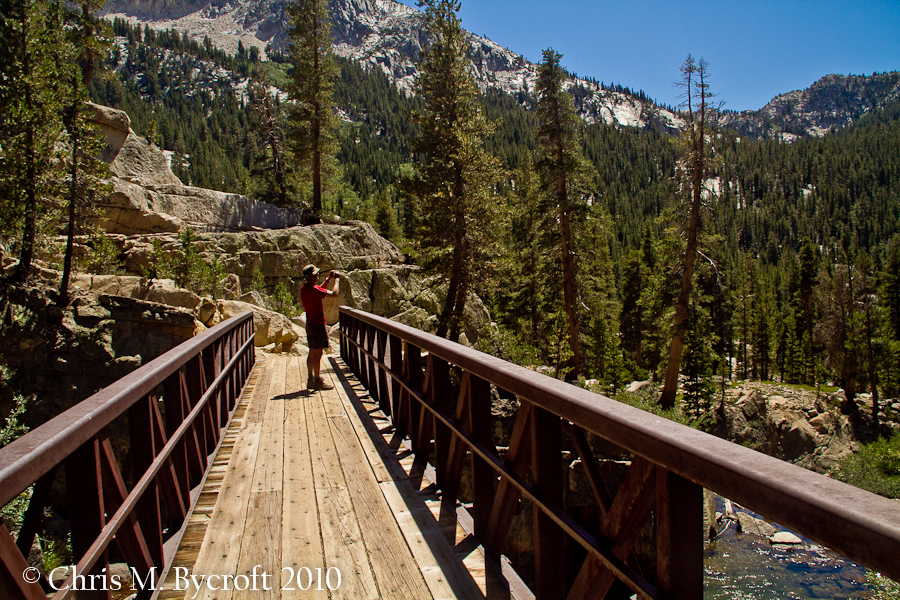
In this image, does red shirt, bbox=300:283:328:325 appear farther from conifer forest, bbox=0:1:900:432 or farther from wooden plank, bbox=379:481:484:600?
conifer forest, bbox=0:1:900:432

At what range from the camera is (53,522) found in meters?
11.0

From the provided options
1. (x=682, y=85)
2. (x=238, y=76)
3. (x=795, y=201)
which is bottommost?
(x=682, y=85)

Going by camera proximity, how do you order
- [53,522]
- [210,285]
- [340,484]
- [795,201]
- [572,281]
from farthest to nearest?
[795,201] < [572,281] < [210,285] < [53,522] < [340,484]

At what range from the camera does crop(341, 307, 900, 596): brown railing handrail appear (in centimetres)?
87

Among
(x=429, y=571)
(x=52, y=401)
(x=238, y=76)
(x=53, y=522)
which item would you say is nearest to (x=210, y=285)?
(x=52, y=401)

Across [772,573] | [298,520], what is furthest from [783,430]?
[298,520]

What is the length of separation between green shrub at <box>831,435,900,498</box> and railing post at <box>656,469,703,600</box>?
3042 centimetres

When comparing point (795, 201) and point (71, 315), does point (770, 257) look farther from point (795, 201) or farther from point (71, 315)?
point (71, 315)

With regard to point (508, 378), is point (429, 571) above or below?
below

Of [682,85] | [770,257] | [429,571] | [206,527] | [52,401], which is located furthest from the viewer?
[770,257]

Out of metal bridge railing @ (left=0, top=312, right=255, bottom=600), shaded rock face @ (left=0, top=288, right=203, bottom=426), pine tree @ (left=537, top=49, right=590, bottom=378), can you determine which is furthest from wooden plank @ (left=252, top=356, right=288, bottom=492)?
pine tree @ (left=537, top=49, right=590, bottom=378)

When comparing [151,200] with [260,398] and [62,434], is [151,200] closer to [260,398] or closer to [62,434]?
[260,398]

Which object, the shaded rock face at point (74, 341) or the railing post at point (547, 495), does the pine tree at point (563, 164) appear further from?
the railing post at point (547, 495)

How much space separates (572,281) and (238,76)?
204037 millimetres
